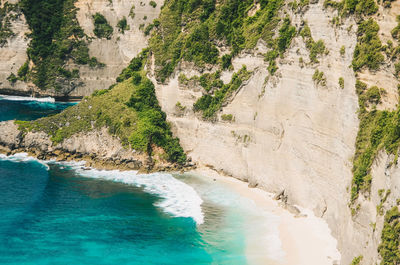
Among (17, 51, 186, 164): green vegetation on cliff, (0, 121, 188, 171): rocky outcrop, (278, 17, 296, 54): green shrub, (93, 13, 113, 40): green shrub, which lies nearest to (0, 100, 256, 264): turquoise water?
(0, 121, 188, 171): rocky outcrop

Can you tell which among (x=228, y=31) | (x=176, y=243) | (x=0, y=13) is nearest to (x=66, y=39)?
(x=0, y=13)

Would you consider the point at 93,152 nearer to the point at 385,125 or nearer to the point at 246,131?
the point at 246,131

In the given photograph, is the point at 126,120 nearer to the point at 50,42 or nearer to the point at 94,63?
the point at 94,63

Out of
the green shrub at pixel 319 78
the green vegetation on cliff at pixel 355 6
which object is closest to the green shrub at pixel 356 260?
the green shrub at pixel 319 78

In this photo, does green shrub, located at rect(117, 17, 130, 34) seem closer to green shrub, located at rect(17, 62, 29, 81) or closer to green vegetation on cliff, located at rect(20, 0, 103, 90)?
green vegetation on cliff, located at rect(20, 0, 103, 90)

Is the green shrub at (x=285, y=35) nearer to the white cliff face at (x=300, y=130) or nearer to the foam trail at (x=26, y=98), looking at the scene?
the white cliff face at (x=300, y=130)

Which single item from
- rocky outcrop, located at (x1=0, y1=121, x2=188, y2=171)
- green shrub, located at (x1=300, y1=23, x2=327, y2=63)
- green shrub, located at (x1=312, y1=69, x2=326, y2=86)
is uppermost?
green shrub, located at (x1=300, y1=23, x2=327, y2=63)
